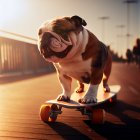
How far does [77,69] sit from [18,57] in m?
9.13

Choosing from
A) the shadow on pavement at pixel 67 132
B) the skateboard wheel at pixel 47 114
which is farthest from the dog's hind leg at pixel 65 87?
the shadow on pavement at pixel 67 132

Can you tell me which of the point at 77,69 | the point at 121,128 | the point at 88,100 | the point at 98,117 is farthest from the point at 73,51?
the point at 121,128

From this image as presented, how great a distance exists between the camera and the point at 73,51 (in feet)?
8.00

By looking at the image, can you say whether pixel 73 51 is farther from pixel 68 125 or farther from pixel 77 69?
pixel 68 125

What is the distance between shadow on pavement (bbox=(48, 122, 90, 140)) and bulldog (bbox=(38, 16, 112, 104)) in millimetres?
291

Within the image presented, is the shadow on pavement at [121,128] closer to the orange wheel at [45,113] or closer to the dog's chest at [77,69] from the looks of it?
the orange wheel at [45,113]

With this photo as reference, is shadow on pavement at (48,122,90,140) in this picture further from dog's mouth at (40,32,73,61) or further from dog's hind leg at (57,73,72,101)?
dog's mouth at (40,32,73,61)

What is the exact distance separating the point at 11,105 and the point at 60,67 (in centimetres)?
103

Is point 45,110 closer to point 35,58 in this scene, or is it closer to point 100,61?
point 100,61

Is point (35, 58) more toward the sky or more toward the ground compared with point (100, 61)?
more toward the ground

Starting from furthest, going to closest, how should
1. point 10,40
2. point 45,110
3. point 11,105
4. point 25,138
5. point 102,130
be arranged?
point 10,40 → point 11,105 → point 45,110 → point 102,130 → point 25,138

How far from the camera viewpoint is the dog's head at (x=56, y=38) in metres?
2.19

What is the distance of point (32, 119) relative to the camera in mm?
2666

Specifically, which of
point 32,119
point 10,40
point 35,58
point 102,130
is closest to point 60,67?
point 32,119
